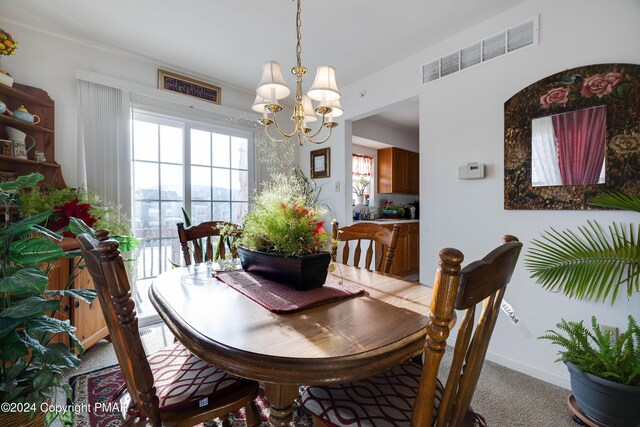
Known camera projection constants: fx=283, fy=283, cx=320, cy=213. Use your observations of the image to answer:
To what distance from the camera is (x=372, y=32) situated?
2.35 metres

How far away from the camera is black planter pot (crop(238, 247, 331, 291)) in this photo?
122 centimetres

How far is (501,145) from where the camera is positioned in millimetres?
2129

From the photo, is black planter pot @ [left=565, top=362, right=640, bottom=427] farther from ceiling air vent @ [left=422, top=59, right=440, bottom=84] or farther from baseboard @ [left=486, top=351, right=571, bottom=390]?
ceiling air vent @ [left=422, top=59, right=440, bottom=84]

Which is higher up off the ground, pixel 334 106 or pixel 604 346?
pixel 334 106

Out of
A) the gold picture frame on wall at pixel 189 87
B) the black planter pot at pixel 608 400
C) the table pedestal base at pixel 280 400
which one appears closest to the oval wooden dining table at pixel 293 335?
the table pedestal base at pixel 280 400

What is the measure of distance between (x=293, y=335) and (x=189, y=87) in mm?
3104

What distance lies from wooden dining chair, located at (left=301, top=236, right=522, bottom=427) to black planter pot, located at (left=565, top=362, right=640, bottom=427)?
1002 millimetres

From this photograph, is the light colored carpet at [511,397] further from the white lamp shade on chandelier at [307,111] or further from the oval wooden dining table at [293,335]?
the white lamp shade on chandelier at [307,111]

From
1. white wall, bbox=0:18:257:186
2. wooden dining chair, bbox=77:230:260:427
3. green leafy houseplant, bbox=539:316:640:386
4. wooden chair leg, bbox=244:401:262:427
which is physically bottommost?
wooden chair leg, bbox=244:401:262:427

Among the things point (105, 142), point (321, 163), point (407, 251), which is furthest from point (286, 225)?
point (407, 251)

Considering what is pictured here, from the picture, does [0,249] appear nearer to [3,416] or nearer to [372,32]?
[3,416]

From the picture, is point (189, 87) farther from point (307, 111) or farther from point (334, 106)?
point (334, 106)

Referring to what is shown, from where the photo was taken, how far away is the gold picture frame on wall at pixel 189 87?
2.88 metres

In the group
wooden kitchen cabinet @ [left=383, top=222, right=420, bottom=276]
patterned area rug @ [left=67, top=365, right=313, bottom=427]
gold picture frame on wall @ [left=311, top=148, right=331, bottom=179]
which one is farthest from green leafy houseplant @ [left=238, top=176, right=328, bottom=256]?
wooden kitchen cabinet @ [left=383, top=222, right=420, bottom=276]
